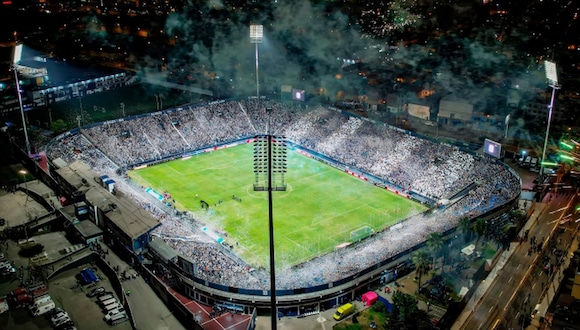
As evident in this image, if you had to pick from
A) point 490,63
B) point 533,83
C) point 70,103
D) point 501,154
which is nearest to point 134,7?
point 70,103

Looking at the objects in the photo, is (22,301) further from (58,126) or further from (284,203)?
(58,126)

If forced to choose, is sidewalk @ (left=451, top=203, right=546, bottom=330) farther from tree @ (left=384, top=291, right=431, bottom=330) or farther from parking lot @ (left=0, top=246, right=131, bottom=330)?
parking lot @ (left=0, top=246, right=131, bottom=330)

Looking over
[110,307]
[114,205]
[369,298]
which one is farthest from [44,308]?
[369,298]

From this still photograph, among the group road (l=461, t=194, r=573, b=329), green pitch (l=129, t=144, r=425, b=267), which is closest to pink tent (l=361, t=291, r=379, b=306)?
road (l=461, t=194, r=573, b=329)

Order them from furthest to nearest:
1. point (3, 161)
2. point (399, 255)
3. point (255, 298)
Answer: point (3, 161)
point (399, 255)
point (255, 298)

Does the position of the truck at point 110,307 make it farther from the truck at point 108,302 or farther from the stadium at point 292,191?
the stadium at point 292,191

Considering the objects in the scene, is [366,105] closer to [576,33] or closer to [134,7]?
[576,33]
